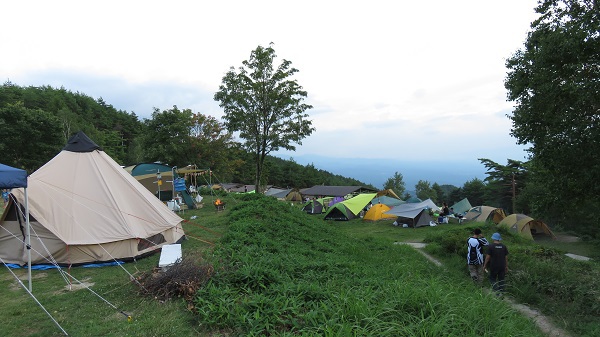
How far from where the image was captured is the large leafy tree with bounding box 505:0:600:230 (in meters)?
9.52

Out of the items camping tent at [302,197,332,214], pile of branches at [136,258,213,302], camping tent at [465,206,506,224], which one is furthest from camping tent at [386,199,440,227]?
pile of branches at [136,258,213,302]

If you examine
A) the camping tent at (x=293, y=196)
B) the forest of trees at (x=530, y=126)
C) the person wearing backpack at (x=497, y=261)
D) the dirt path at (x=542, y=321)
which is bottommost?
the camping tent at (x=293, y=196)

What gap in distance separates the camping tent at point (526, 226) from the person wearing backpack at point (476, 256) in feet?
43.6

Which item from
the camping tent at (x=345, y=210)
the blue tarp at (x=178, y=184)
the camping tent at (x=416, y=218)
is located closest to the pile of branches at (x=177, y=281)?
the blue tarp at (x=178, y=184)

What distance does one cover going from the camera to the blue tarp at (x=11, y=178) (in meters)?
4.79

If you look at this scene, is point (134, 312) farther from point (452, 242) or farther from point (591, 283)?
point (452, 242)

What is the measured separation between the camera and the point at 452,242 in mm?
11531

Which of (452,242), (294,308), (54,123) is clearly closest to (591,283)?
(452,242)

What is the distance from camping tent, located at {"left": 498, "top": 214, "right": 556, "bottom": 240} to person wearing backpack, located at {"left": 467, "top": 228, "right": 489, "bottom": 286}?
13275 mm

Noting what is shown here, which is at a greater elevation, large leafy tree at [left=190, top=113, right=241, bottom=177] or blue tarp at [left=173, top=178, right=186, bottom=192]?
large leafy tree at [left=190, top=113, right=241, bottom=177]

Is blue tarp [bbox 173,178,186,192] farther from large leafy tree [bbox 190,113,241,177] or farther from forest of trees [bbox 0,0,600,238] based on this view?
large leafy tree [bbox 190,113,241,177]

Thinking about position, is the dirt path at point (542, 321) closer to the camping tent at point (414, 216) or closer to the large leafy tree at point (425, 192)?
the camping tent at point (414, 216)

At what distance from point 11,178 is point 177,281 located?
297 cm

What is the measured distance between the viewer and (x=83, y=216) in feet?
23.7
